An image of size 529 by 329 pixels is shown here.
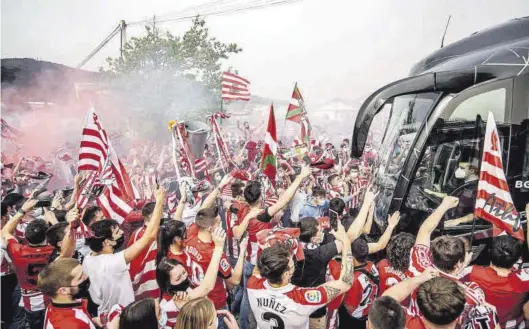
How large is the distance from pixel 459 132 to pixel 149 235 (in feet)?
10.4

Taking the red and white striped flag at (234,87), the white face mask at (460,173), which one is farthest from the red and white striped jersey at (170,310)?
the red and white striped flag at (234,87)

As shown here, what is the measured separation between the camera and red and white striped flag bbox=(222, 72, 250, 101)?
32.6 ft

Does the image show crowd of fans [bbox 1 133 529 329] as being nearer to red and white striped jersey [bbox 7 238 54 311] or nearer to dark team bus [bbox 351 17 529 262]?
red and white striped jersey [bbox 7 238 54 311]

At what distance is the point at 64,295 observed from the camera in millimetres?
2229

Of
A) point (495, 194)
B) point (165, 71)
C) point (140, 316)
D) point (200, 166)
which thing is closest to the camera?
point (140, 316)

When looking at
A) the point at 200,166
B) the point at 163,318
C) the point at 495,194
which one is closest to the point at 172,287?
the point at 163,318

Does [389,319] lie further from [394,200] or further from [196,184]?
[196,184]

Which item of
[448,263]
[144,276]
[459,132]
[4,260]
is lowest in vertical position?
[4,260]

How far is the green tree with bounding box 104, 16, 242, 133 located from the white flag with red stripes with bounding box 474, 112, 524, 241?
1839 cm

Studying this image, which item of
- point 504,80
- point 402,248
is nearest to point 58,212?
point 402,248

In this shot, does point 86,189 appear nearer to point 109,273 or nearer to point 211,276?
point 109,273

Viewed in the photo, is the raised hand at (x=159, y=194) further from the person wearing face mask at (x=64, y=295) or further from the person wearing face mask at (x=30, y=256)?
the person wearing face mask at (x=30, y=256)

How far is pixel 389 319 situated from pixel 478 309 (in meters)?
0.78

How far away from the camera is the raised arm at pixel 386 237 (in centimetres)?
326
